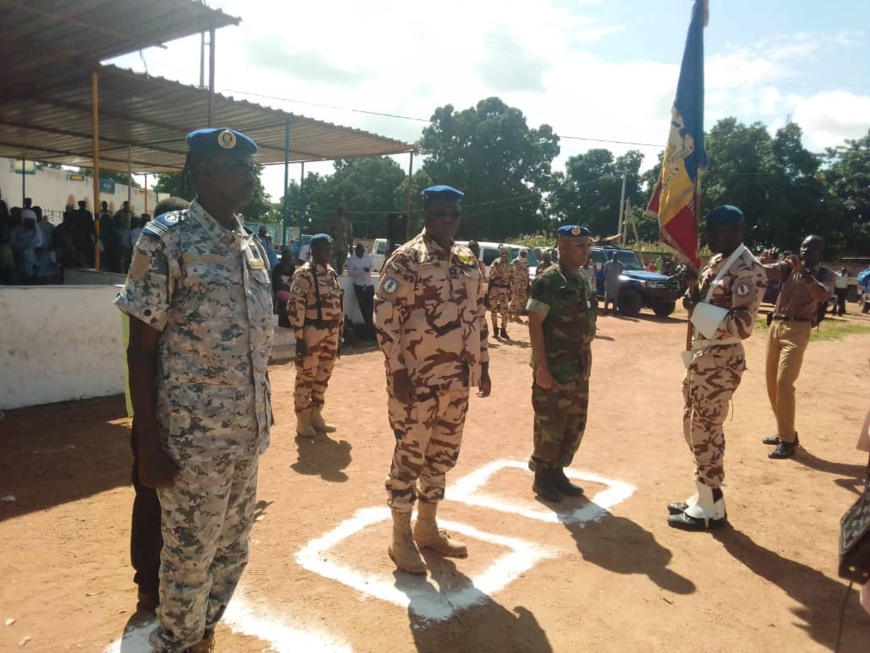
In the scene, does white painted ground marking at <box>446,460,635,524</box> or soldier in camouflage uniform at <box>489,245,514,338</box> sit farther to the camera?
soldier in camouflage uniform at <box>489,245,514,338</box>

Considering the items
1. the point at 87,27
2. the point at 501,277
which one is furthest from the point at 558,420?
the point at 501,277

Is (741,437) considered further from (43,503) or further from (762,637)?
(43,503)

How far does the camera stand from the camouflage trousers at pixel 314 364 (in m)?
5.66

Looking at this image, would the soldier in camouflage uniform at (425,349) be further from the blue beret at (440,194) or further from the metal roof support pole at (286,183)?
the metal roof support pole at (286,183)

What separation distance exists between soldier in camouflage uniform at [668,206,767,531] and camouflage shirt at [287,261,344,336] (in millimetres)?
3132

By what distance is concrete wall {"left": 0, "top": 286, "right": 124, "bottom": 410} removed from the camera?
6023mm

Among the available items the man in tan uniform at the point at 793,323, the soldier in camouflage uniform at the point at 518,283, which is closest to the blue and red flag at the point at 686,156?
the man in tan uniform at the point at 793,323

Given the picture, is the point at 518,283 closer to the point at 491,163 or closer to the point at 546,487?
the point at 546,487

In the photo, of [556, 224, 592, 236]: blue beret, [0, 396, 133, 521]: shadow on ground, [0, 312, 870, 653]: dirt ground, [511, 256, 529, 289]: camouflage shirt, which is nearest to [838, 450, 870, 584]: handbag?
[0, 312, 870, 653]: dirt ground

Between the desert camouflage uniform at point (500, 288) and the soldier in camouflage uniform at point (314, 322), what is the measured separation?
22.7 ft

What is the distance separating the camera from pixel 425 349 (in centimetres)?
329

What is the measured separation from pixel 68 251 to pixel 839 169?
39657 mm

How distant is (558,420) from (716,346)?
3.85 ft

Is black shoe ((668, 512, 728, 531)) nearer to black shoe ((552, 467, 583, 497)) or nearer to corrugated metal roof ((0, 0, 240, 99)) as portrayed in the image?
black shoe ((552, 467, 583, 497))
